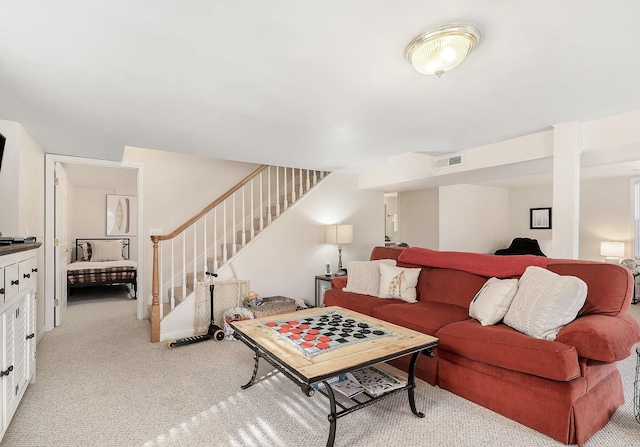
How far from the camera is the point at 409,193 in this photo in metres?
6.76

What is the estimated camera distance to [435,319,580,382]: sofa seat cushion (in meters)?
1.81

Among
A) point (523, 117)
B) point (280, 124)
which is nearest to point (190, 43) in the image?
point (280, 124)

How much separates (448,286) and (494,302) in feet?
2.41

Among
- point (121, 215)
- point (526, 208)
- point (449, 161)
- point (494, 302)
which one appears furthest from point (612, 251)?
point (121, 215)

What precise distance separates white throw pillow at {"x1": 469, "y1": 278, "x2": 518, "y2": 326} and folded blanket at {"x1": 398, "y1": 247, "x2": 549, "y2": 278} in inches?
9.8

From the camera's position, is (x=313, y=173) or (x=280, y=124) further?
(x=313, y=173)

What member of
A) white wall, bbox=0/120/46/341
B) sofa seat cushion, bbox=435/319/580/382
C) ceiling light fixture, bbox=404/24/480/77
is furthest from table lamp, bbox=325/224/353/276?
white wall, bbox=0/120/46/341

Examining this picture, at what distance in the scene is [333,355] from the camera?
1865 mm

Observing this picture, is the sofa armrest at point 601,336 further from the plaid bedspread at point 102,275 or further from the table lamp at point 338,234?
the plaid bedspread at point 102,275

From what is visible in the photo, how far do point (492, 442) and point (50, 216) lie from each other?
4839mm

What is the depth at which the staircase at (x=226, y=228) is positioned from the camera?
4.25 m

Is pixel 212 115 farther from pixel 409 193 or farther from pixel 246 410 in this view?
pixel 409 193

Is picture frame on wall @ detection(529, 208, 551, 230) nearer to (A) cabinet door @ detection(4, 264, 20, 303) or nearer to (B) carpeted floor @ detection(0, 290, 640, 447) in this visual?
(B) carpeted floor @ detection(0, 290, 640, 447)

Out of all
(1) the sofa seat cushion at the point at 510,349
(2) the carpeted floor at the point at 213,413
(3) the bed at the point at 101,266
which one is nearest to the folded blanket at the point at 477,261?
(1) the sofa seat cushion at the point at 510,349
